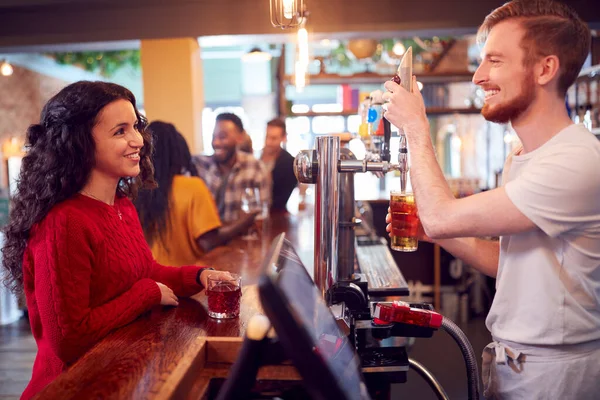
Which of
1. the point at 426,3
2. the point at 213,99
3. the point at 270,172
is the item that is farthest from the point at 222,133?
the point at 213,99

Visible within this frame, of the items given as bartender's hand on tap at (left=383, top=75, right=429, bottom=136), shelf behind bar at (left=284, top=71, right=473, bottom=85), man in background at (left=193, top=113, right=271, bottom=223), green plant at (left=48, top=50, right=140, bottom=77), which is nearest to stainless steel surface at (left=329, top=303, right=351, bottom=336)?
A: bartender's hand on tap at (left=383, top=75, right=429, bottom=136)

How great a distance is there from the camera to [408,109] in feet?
4.09

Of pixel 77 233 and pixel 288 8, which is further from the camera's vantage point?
pixel 288 8

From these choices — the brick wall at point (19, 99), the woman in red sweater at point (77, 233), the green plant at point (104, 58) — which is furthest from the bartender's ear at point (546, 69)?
the brick wall at point (19, 99)

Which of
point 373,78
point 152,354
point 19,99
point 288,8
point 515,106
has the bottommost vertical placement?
point 152,354

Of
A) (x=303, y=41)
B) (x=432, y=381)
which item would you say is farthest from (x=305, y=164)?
(x=303, y=41)

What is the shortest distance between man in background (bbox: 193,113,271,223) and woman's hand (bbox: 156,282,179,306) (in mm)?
2164

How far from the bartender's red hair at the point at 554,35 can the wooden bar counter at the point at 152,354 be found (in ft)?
2.60

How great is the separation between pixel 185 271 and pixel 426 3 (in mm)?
4557

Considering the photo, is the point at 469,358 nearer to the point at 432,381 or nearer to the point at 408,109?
the point at 432,381

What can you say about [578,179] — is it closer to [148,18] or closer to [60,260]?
[60,260]

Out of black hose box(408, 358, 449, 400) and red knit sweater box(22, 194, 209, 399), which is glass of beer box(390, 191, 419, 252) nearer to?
black hose box(408, 358, 449, 400)

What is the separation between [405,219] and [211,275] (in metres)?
0.53

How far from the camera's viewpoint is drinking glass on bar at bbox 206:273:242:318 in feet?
4.60
